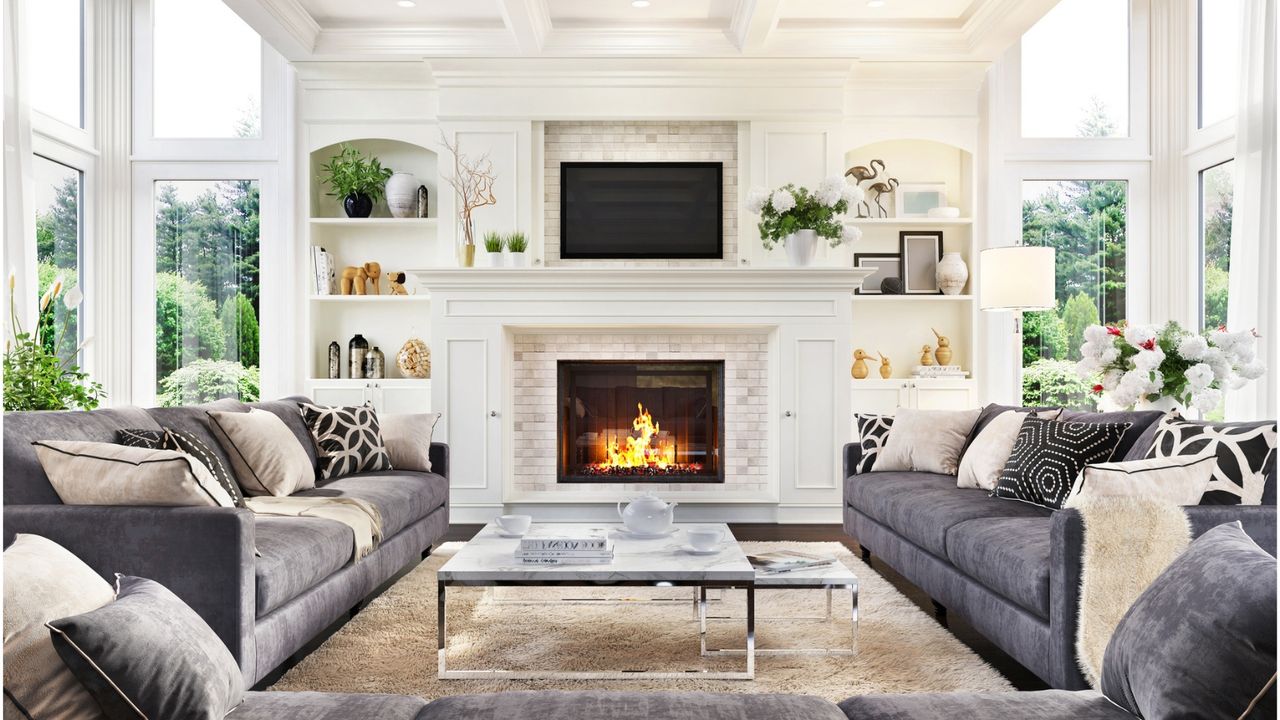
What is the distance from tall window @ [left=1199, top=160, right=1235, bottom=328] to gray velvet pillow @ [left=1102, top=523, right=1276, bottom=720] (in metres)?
4.50

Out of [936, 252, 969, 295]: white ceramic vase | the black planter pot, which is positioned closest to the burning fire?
[936, 252, 969, 295]: white ceramic vase

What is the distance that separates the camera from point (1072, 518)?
214 cm

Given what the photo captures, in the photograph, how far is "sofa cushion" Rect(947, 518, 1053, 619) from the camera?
2.28m

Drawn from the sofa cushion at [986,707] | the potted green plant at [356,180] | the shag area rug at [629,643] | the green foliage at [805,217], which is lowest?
the shag area rug at [629,643]

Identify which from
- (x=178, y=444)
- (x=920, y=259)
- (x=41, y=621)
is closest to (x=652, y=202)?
(x=920, y=259)

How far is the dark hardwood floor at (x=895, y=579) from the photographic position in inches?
102

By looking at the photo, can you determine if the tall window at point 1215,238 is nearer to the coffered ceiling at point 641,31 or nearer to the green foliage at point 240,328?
the coffered ceiling at point 641,31

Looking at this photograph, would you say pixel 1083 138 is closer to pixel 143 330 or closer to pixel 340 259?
pixel 340 259

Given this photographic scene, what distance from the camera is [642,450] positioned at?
213 inches

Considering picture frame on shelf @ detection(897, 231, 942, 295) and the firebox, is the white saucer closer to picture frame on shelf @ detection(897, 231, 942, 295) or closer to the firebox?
the firebox

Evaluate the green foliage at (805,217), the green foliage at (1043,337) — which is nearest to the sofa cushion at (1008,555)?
the green foliage at (805,217)

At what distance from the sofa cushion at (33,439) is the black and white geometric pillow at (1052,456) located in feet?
10.2

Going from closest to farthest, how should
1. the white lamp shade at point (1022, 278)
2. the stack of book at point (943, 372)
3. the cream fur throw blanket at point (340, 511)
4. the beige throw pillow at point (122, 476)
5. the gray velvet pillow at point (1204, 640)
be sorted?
the gray velvet pillow at point (1204, 640) → the beige throw pillow at point (122, 476) → the cream fur throw blanket at point (340, 511) → the white lamp shade at point (1022, 278) → the stack of book at point (943, 372)

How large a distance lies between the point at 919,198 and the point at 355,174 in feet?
12.0
